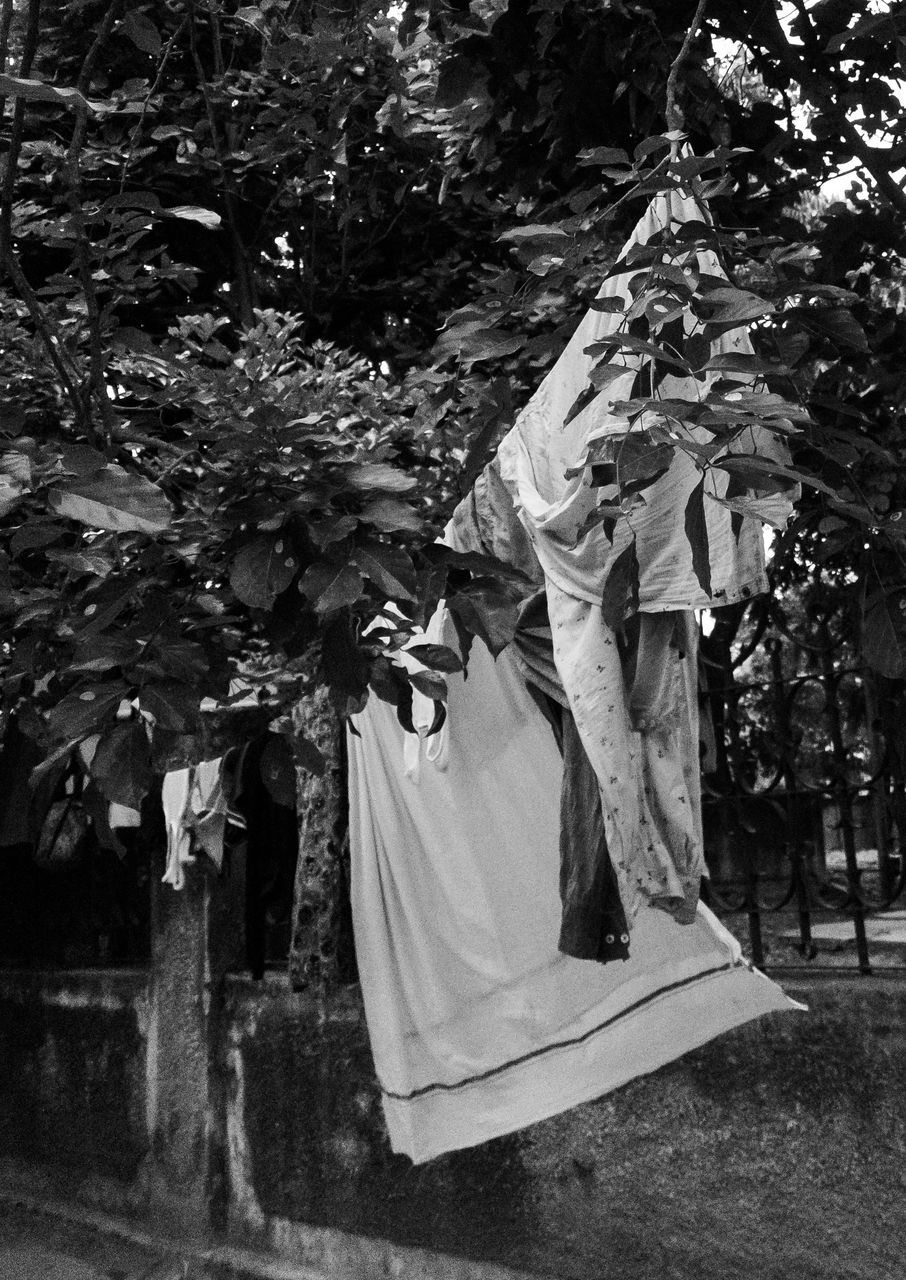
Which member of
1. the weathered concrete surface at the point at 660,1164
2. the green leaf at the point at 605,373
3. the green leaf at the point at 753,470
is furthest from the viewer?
the weathered concrete surface at the point at 660,1164

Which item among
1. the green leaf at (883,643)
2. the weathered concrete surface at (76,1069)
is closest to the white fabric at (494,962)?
the green leaf at (883,643)

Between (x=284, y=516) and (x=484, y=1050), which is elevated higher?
(x=284, y=516)

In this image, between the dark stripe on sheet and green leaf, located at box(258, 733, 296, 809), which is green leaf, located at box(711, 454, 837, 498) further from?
the dark stripe on sheet

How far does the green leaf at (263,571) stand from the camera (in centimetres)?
240

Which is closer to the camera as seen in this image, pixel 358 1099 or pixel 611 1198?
pixel 611 1198

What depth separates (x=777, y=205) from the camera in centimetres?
409

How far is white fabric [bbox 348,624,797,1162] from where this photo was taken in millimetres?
3164

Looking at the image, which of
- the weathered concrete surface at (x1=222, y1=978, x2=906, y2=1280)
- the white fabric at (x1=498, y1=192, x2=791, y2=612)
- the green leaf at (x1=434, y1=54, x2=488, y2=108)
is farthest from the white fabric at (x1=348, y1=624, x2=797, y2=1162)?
the green leaf at (x1=434, y1=54, x2=488, y2=108)

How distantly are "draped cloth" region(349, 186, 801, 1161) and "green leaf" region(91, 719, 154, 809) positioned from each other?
83cm

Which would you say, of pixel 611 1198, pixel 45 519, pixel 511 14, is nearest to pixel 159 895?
pixel 611 1198

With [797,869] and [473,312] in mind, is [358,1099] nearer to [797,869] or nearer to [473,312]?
[797,869]

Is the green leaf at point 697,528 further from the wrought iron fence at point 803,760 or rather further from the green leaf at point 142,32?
the wrought iron fence at point 803,760

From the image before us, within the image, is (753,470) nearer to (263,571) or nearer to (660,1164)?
(263,571)

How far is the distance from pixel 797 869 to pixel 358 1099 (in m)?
1.72
